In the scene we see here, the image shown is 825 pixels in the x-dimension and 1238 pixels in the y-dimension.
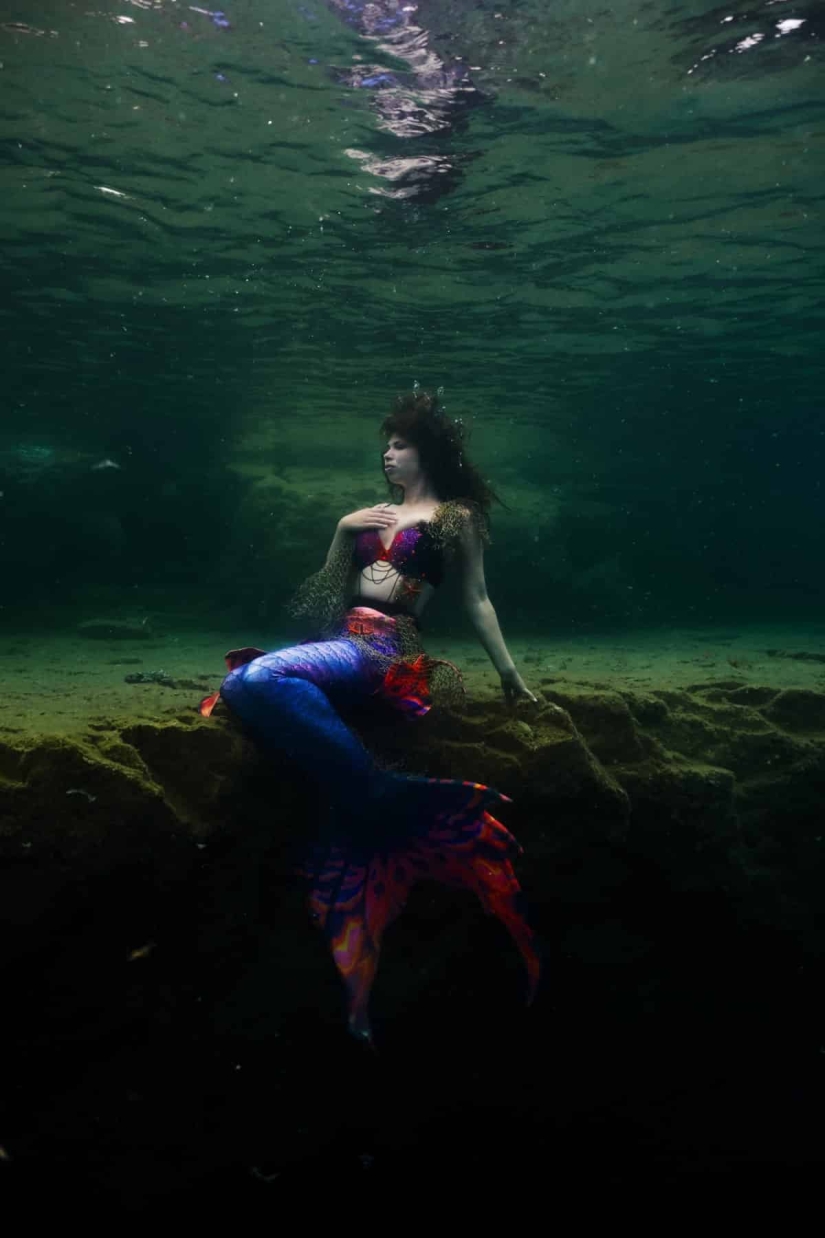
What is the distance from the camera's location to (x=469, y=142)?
10.4 meters

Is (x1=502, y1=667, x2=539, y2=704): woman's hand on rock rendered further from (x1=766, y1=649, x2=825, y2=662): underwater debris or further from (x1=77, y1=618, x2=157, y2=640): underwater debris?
(x1=77, y1=618, x2=157, y2=640): underwater debris

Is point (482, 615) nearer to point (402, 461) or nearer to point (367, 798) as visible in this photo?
point (402, 461)

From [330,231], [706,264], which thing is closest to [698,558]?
[706,264]

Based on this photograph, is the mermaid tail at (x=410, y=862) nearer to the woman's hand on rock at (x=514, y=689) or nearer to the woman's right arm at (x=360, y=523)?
the woman's hand on rock at (x=514, y=689)

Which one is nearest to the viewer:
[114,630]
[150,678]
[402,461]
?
[402,461]

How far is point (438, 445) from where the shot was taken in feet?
18.1

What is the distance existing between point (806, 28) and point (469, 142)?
14.1 ft

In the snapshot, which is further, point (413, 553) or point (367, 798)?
point (413, 553)

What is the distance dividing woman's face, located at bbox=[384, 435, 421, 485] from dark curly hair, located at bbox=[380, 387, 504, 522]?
0.14 ft

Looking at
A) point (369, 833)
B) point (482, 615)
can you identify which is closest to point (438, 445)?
point (482, 615)

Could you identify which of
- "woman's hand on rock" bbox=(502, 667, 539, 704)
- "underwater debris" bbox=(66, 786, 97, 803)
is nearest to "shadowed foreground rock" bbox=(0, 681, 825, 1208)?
"underwater debris" bbox=(66, 786, 97, 803)

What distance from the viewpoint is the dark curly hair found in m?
5.43

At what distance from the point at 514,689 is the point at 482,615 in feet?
1.89

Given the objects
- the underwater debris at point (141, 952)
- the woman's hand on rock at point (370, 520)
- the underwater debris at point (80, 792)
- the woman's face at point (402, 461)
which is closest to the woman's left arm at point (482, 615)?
the woman's hand on rock at point (370, 520)
